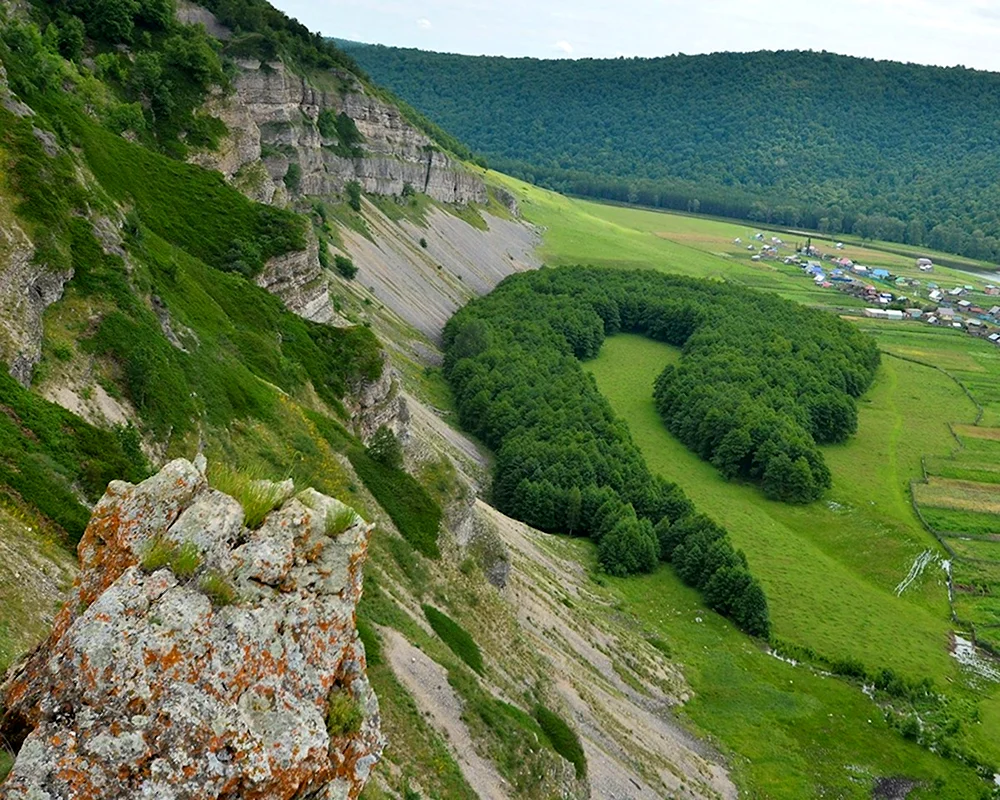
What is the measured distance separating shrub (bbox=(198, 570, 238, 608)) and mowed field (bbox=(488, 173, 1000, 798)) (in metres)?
45.6

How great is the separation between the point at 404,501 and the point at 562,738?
47.2 feet

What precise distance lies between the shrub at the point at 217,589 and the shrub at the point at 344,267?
99019 mm

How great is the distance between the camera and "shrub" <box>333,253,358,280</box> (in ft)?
359

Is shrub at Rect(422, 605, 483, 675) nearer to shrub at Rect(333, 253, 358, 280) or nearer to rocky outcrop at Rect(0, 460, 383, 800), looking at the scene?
rocky outcrop at Rect(0, 460, 383, 800)

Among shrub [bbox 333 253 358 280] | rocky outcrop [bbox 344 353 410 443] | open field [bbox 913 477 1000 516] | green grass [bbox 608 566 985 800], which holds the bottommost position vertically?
green grass [bbox 608 566 985 800]

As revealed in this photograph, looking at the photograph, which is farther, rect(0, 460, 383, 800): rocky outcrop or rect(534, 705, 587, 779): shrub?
rect(534, 705, 587, 779): shrub

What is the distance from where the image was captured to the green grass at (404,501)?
43406 mm

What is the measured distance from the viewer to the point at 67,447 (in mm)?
25969

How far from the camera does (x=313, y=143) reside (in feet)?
403

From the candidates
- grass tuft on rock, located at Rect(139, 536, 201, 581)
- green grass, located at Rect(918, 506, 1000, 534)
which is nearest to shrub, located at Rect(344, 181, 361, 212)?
green grass, located at Rect(918, 506, 1000, 534)

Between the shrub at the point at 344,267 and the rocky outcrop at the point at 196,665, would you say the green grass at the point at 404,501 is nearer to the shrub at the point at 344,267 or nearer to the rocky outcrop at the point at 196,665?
the rocky outcrop at the point at 196,665

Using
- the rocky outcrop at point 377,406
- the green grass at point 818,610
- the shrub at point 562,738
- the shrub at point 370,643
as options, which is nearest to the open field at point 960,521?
the green grass at point 818,610

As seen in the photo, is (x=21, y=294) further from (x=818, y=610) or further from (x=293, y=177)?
(x=293, y=177)

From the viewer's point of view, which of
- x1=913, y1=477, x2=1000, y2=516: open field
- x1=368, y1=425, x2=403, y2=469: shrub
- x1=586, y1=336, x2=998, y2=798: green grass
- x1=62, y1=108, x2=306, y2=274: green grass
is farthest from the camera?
x1=913, y1=477, x2=1000, y2=516: open field
